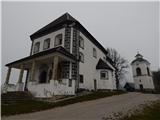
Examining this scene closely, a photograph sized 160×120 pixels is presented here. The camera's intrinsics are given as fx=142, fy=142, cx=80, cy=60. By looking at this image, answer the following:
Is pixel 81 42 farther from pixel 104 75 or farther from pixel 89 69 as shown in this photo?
pixel 104 75

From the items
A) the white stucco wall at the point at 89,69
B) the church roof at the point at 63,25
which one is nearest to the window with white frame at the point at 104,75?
the white stucco wall at the point at 89,69

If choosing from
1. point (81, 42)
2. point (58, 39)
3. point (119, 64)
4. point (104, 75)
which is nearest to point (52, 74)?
point (58, 39)

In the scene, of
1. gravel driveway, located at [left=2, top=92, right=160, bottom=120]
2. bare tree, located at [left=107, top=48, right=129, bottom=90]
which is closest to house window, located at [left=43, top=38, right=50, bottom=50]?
gravel driveway, located at [left=2, top=92, right=160, bottom=120]

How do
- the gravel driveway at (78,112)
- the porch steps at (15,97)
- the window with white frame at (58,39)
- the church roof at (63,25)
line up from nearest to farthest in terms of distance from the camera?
the gravel driveway at (78,112) → the porch steps at (15,97) → the church roof at (63,25) → the window with white frame at (58,39)

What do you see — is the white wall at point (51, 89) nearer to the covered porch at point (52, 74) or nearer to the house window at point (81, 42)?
the covered porch at point (52, 74)

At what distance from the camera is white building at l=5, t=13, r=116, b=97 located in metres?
14.0

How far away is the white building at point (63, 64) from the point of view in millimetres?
14039

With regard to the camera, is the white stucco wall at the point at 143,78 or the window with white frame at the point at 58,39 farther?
the white stucco wall at the point at 143,78

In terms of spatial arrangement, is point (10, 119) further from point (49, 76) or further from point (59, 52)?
point (49, 76)

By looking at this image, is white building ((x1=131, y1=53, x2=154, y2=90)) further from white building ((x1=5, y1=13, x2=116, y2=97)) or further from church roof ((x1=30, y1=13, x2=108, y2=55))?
church roof ((x1=30, y1=13, x2=108, y2=55))

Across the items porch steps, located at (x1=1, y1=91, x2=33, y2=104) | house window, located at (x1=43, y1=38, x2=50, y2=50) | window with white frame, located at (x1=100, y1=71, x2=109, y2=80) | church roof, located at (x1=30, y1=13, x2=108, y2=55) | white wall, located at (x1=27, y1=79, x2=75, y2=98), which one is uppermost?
church roof, located at (x1=30, y1=13, x2=108, y2=55)

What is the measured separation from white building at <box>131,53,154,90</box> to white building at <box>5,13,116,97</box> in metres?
17.7

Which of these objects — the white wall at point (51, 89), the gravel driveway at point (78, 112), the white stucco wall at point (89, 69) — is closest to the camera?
the gravel driveway at point (78, 112)

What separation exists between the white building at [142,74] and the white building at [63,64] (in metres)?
17.7
